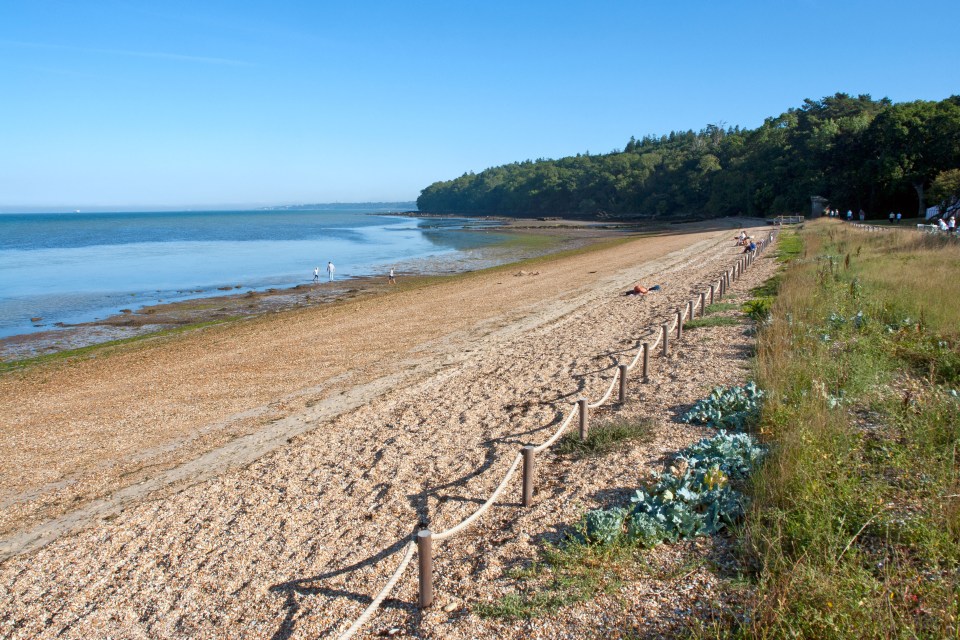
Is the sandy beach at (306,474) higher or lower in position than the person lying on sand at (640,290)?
lower

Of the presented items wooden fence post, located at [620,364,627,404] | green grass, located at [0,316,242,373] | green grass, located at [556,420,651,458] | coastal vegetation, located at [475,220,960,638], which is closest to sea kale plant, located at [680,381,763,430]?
coastal vegetation, located at [475,220,960,638]

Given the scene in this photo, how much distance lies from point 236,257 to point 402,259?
47.6ft

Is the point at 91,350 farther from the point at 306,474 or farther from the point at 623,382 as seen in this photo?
the point at 623,382

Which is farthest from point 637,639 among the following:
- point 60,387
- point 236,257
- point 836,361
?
point 236,257

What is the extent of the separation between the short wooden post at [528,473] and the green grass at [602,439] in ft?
3.97

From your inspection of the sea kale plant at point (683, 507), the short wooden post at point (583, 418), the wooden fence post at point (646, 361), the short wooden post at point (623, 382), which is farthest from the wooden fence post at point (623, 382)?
the sea kale plant at point (683, 507)

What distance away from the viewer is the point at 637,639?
11.7ft

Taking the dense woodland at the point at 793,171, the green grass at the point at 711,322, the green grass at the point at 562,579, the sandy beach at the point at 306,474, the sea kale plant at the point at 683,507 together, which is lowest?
the sandy beach at the point at 306,474

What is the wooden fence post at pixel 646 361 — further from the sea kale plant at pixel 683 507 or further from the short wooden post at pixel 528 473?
the short wooden post at pixel 528 473

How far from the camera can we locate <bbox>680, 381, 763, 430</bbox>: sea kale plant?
664 centimetres

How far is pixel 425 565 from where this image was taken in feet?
13.3

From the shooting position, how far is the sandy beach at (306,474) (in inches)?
180

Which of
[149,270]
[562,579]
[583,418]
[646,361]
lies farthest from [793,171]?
[562,579]

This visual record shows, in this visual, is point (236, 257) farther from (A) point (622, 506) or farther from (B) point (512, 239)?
(A) point (622, 506)
